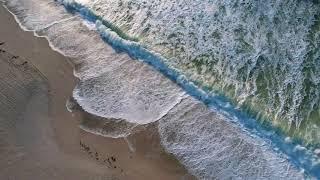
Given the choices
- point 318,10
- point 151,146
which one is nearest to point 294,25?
point 318,10

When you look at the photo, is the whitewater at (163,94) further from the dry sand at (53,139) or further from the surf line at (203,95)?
the dry sand at (53,139)

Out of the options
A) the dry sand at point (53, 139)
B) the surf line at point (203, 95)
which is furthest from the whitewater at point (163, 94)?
the dry sand at point (53, 139)

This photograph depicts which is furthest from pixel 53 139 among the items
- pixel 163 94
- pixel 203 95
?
pixel 203 95

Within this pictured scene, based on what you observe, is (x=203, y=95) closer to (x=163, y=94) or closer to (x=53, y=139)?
(x=163, y=94)

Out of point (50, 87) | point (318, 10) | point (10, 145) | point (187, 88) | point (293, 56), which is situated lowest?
point (10, 145)

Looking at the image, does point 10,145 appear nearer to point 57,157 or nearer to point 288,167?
point 57,157

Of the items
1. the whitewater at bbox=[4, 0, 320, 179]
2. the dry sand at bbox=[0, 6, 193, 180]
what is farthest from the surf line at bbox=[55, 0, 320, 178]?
the dry sand at bbox=[0, 6, 193, 180]
